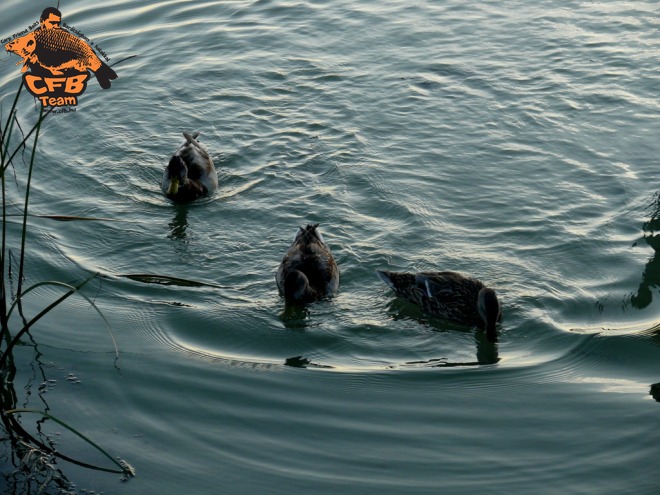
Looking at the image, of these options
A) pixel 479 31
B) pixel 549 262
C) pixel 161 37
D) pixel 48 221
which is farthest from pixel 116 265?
pixel 479 31

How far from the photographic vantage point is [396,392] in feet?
24.8

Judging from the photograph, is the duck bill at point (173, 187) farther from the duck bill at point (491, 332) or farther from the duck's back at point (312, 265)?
the duck bill at point (491, 332)

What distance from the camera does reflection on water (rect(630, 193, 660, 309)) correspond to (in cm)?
888

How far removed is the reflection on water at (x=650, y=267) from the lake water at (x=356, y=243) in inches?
1.0

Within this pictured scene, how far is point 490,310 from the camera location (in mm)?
8336

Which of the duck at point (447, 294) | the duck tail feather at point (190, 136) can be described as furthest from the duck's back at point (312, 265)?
the duck tail feather at point (190, 136)

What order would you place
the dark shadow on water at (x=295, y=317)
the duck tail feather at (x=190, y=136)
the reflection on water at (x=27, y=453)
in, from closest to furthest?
1. the reflection on water at (x=27, y=453)
2. the dark shadow on water at (x=295, y=317)
3. the duck tail feather at (x=190, y=136)

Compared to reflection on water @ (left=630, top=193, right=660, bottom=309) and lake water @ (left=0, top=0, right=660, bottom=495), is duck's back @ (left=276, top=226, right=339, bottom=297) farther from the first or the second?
reflection on water @ (left=630, top=193, right=660, bottom=309)

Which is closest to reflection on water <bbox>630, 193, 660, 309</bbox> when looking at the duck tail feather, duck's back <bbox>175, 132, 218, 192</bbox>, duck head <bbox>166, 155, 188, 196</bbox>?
duck's back <bbox>175, 132, 218, 192</bbox>

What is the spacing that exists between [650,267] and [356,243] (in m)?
2.87

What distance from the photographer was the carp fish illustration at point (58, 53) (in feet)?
41.1

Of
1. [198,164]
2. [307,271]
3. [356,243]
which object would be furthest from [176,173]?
[307,271]

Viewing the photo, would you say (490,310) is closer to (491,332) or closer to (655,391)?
(491,332)

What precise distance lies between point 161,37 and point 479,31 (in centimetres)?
489
